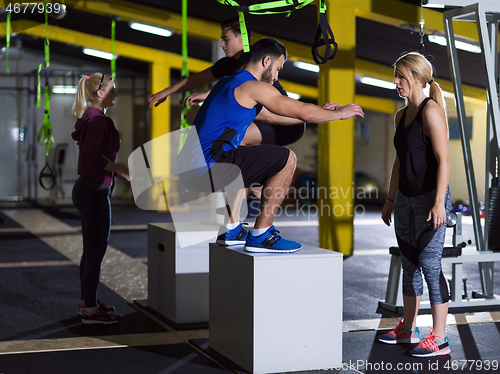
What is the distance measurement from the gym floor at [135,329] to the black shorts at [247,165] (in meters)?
0.87

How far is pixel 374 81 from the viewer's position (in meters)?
11.8

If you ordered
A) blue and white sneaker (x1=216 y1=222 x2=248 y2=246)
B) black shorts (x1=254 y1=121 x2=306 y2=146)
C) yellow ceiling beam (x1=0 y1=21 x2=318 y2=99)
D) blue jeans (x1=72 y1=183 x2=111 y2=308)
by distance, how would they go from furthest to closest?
1. yellow ceiling beam (x1=0 y1=21 x2=318 y2=99)
2. blue jeans (x1=72 y1=183 x2=111 y2=308)
3. black shorts (x1=254 y1=121 x2=306 y2=146)
4. blue and white sneaker (x1=216 y1=222 x2=248 y2=246)

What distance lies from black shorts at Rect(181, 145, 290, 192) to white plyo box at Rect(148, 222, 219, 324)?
2.75 feet

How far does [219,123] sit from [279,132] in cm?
64

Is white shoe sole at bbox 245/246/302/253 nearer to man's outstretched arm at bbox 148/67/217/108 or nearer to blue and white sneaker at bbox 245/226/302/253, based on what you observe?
blue and white sneaker at bbox 245/226/302/253

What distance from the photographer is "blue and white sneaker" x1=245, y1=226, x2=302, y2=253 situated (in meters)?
2.55

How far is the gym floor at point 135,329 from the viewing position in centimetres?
263

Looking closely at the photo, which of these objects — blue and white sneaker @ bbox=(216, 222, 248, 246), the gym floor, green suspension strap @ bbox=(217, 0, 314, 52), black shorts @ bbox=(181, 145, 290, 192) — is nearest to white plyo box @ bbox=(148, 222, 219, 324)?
the gym floor

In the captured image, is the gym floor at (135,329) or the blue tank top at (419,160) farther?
the blue tank top at (419,160)

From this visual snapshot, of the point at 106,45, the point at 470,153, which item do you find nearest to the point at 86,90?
the point at 470,153

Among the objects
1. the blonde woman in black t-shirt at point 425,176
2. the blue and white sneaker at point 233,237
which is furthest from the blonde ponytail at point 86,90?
the blonde woman in black t-shirt at point 425,176

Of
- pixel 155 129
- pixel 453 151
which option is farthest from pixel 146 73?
pixel 453 151

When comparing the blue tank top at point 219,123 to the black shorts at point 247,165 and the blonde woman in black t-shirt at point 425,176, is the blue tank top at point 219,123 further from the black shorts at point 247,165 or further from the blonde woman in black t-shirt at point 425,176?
the blonde woman in black t-shirt at point 425,176

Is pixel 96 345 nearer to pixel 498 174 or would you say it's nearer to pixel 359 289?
pixel 359 289
